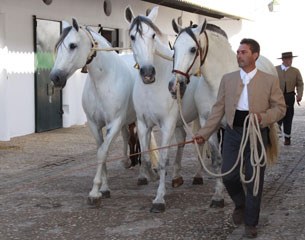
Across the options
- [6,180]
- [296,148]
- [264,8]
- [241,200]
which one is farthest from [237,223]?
[264,8]

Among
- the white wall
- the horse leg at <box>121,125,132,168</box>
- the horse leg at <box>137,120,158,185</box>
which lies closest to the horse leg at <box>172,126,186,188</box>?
the horse leg at <box>137,120,158,185</box>

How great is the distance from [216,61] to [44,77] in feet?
23.2

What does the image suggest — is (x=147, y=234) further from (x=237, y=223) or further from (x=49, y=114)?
(x=49, y=114)

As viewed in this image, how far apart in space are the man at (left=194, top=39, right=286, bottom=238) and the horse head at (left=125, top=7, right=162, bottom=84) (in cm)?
87

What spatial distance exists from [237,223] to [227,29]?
20080 mm

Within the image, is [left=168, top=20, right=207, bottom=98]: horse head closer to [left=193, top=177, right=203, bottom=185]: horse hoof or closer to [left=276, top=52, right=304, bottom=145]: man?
[left=193, top=177, right=203, bottom=185]: horse hoof

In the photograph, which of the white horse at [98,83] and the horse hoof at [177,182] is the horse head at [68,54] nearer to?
the white horse at [98,83]

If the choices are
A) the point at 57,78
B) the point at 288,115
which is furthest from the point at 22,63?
the point at 57,78

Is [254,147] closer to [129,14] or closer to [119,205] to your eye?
[119,205]

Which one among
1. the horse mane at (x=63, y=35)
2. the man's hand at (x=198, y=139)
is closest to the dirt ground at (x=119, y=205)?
the man's hand at (x=198, y=139)

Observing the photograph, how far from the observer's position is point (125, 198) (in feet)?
20.6

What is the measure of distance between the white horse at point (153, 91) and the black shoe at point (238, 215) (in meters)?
0.90

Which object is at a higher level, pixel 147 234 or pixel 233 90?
pixel 233 90

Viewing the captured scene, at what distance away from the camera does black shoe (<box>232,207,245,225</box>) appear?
5.04m
